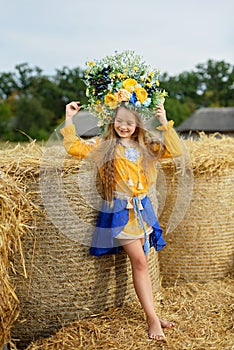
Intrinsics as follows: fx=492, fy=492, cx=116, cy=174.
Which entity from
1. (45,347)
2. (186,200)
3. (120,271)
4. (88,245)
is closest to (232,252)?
(186,200)

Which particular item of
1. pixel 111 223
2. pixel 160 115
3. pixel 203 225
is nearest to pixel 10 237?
pixel 111 223

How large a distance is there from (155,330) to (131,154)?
101cm

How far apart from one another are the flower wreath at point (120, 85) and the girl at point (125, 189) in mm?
69

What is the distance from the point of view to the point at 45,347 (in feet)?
9.03

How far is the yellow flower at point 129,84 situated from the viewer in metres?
2.91

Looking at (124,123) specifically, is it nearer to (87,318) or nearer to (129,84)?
(129,84)

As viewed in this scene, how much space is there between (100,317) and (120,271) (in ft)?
1.01

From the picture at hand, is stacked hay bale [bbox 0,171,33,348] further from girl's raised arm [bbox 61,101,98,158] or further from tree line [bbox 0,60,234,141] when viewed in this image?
tree line [bbox 0,60,234,141]

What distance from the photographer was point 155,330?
275 cm

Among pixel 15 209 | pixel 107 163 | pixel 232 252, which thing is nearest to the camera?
pixel 15 209

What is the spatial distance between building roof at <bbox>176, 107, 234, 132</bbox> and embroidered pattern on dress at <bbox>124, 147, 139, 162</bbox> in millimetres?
21711

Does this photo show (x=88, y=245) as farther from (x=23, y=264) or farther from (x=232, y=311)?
(x=232, y=311)

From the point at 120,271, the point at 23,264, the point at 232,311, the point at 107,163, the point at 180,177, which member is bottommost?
the point at 232,311

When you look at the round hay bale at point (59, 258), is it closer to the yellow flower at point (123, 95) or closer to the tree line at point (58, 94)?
the yellow flower at point (123, 95)
